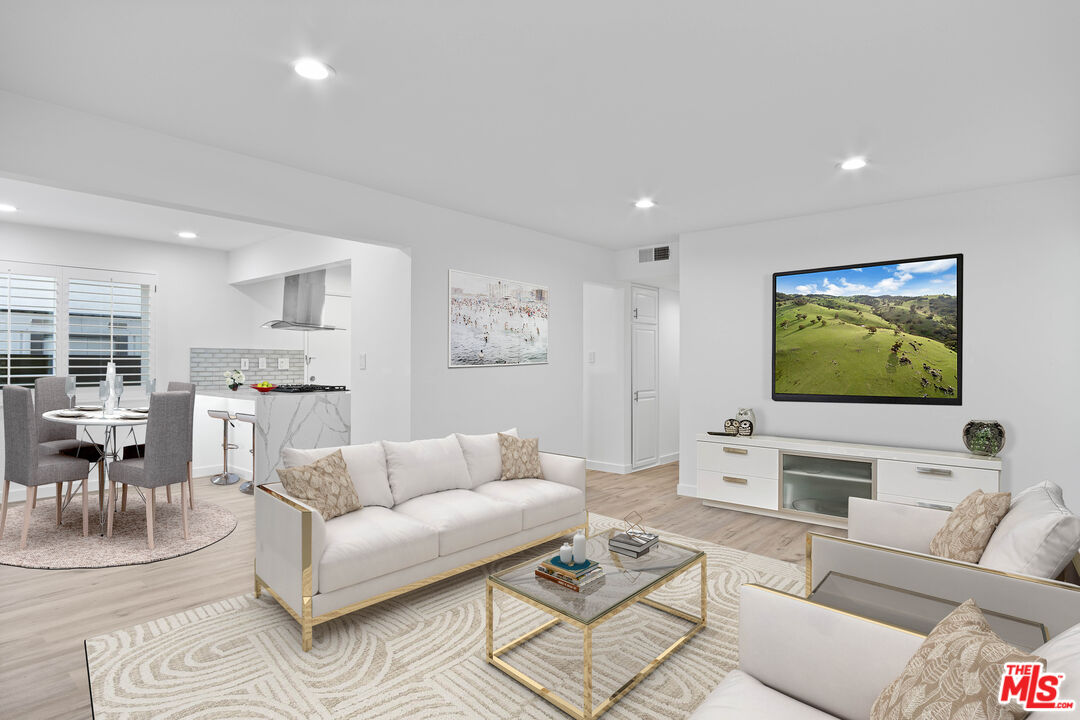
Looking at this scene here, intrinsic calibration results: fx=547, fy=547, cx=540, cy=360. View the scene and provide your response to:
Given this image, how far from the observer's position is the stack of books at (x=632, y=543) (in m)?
2.76

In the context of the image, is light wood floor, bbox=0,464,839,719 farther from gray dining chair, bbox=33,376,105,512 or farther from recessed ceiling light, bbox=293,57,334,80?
recessed ceiling light, bbox=293,57,334,80

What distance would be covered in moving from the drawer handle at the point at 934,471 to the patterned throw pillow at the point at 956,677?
3251 mm

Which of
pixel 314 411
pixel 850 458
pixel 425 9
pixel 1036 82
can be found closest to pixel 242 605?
pixel 314 411

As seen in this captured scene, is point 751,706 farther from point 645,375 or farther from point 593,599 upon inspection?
point 645,375

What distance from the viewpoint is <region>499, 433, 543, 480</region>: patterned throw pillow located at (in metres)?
4.02

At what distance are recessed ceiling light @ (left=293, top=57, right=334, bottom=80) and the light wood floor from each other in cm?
273

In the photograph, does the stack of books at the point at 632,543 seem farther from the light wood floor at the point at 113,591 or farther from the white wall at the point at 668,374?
the white wall at the point at 668,374

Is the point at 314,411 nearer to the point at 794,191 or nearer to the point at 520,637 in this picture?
the point at 520,637

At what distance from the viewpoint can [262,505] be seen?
2.92 metres

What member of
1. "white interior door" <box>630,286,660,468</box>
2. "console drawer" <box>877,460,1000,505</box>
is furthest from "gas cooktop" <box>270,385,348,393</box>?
"console drawer" <box>877,460,1000,505</box>

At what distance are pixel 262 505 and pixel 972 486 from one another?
467cm

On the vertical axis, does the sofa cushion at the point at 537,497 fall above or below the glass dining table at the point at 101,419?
below

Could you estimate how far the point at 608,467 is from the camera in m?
6.66

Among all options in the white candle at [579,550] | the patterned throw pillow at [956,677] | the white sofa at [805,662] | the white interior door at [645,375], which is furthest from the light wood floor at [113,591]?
the patterned throw pillow at [956,677]
